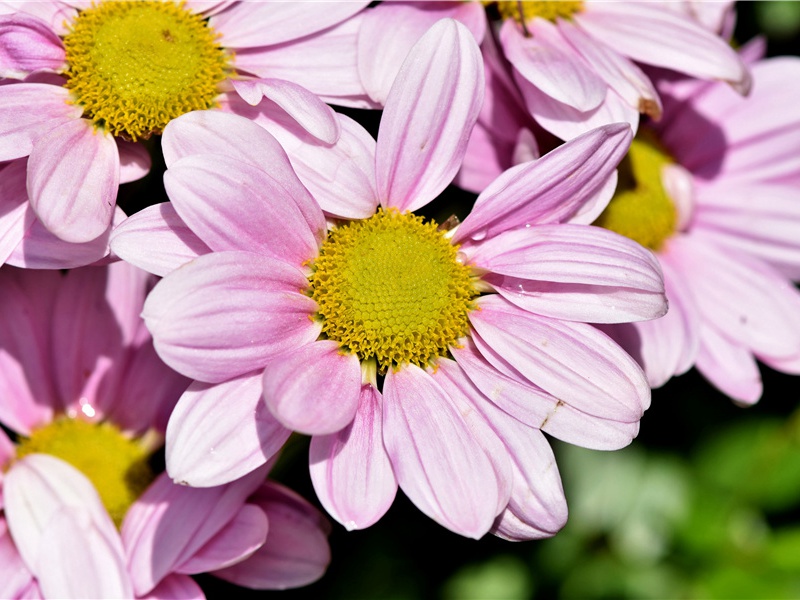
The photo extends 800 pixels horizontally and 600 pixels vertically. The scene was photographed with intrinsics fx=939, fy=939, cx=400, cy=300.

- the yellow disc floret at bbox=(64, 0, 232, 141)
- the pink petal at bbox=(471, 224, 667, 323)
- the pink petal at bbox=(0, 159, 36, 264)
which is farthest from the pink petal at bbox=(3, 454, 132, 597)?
the pink petal at bbox=(471, 224, 667, 323)

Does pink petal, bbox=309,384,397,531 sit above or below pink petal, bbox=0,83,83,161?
below

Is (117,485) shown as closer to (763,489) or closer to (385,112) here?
(385,112)

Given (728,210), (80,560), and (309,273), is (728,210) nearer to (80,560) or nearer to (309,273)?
(309,273)

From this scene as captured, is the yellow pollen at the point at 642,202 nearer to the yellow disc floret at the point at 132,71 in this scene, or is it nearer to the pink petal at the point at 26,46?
the yellow disc floret at the point at 132,71

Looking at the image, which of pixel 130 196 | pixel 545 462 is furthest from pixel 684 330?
pixel 130 196

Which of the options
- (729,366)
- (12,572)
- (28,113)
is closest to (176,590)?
(12,572)

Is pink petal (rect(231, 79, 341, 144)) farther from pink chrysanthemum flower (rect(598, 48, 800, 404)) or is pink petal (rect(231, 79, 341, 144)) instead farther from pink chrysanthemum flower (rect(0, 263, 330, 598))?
pink chrysanthemum flower (rect(598, 48, 800, 404))
